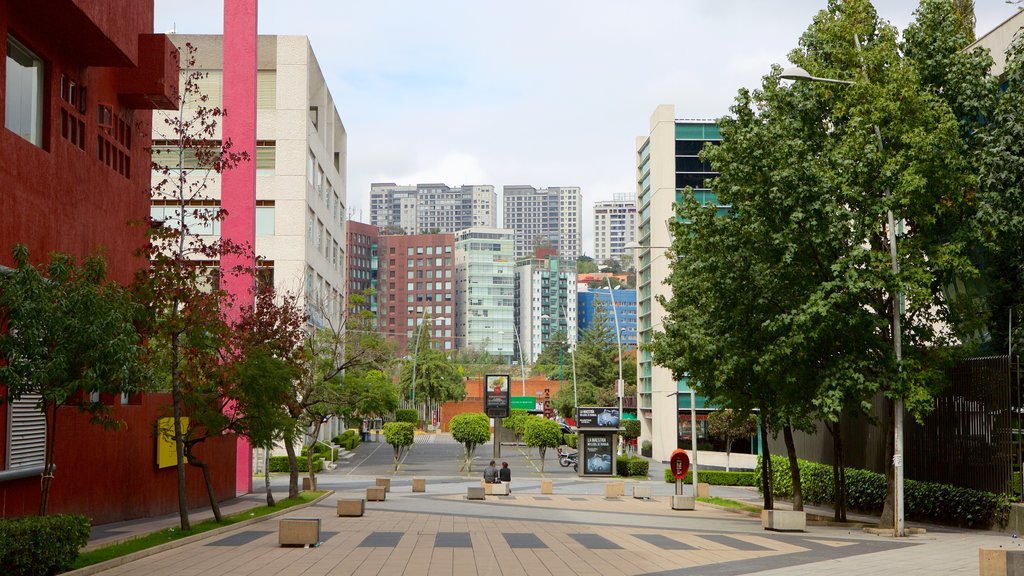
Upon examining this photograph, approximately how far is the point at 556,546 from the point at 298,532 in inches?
219

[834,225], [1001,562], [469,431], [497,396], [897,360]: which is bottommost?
[469,431]

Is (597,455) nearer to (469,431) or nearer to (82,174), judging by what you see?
(469,431)

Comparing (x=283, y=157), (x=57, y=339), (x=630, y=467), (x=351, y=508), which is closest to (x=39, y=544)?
(x=57, y=339)

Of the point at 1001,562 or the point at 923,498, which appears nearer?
the point at 1001,562

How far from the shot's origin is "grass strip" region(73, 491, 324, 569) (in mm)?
18922

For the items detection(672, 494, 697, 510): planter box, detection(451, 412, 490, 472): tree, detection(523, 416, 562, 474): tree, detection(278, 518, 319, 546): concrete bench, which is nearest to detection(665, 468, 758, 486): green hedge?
detection(523, 416, 562, 474): tree

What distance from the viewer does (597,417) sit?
60.3 metres

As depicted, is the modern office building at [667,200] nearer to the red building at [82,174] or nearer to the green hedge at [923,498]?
the green hedge at [923,498]

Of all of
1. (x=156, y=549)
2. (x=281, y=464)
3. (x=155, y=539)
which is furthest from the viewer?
(x=281, y=464)

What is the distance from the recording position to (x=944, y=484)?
29266 mm

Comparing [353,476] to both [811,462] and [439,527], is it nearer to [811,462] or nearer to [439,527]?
[811,462]

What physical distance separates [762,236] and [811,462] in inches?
724

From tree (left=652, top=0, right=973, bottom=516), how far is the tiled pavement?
13.4 feet

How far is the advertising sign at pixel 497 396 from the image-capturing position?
67.8 m
